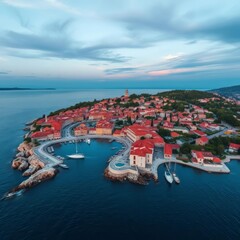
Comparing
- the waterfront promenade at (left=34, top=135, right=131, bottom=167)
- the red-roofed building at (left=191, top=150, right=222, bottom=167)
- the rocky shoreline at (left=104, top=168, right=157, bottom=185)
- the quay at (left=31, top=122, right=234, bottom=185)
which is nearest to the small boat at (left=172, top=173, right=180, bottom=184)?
the quay at (left=31, top=122, right=234, bottom=185)

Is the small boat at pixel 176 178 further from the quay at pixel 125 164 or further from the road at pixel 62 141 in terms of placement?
the road at pixel 62 141

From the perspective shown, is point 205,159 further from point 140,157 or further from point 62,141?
point 62,141

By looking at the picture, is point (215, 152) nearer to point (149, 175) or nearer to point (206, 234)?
point (149, 175)

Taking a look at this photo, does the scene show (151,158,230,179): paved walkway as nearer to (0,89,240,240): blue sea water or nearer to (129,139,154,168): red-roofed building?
(0,89,240,240): blue sea water

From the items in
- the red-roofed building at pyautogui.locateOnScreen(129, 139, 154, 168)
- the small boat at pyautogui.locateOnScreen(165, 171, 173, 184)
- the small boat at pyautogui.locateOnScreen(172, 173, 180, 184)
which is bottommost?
the small boat at pyautogui.locateOnScreen(172, 173, 180, 184)

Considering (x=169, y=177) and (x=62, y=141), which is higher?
(x=169, y=177)

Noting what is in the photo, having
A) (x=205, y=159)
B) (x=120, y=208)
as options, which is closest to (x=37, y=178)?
(x=120, y=208)

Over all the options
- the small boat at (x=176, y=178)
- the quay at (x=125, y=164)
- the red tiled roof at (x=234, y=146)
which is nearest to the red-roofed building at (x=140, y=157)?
the quay at (x=125, y=164)

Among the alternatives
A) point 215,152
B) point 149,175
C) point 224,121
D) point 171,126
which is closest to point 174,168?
point 149,175
